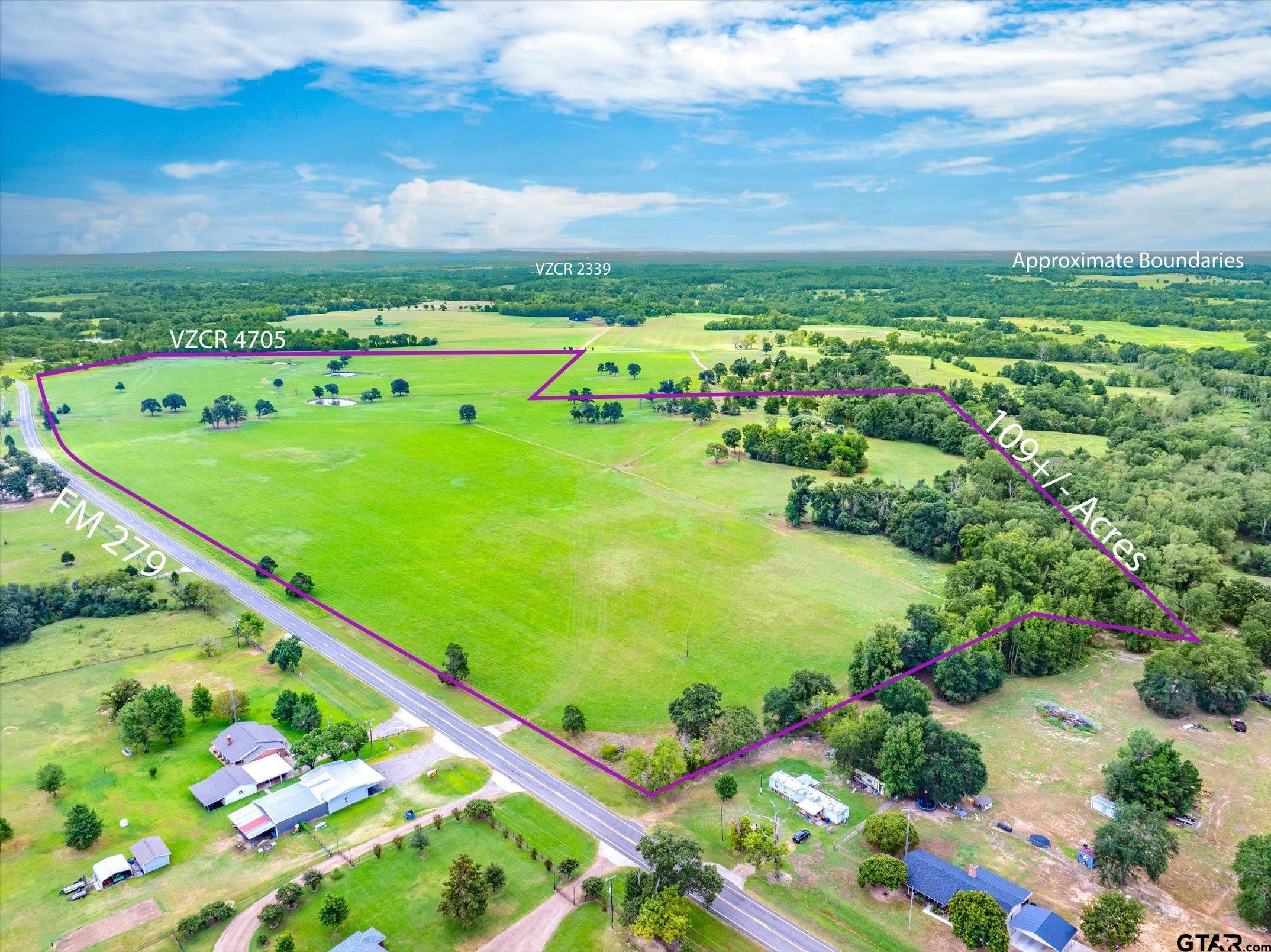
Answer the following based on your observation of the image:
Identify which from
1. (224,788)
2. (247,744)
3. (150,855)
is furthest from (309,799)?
(150,855)

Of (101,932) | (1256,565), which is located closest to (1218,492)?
(1256,565)

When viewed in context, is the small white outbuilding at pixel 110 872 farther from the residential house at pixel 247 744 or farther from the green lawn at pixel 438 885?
the green lawn at pixel 438 885

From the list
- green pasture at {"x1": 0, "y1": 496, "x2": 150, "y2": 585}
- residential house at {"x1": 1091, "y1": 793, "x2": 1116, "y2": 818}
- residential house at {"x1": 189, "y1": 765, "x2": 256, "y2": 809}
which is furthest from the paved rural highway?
residential house at {"x1": 1091, "y1": 793, "x2": 1116, "y2": 818}

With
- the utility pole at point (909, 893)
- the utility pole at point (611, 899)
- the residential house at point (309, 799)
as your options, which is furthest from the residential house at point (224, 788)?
the utility pole at point (909, 893)

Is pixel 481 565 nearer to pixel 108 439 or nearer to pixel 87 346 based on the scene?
pixel 108 439

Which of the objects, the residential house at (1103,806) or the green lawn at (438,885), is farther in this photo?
the residential house at (1103,806)

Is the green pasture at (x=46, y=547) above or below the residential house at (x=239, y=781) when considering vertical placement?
above

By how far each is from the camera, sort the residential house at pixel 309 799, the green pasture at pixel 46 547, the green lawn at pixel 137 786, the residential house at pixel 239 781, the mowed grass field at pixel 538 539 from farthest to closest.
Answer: the green pasture at pixel 46 547 < the mowed grass field at pixel 538 539 < the residential house at pixel 239 781 < the residential house at pixel 309 799 < the green lawn at pixel 137 786
